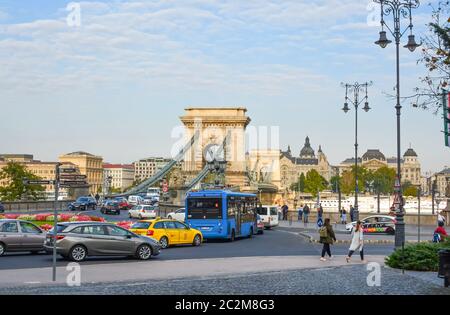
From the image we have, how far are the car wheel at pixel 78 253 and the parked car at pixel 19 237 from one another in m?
3.33

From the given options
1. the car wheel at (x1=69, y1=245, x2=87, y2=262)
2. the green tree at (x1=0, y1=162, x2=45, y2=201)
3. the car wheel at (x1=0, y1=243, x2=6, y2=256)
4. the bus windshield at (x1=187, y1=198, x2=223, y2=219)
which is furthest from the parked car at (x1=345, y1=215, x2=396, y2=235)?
the green tree at (x1=0, y1=162, x2=45, y2=201)

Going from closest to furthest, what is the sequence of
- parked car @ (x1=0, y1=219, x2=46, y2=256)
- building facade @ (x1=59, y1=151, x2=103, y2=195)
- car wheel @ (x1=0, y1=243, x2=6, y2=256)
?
car wheel @ (x1=0, y1=243, x2=6, y2=256), parked car @ (x1=0, y1=219, x2=46, y2=256), building facade @ (x1=59, y1=151, x2=103, y2=195)

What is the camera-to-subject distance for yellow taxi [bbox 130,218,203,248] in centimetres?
2781

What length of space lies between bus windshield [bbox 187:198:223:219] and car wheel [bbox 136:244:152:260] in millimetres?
10081

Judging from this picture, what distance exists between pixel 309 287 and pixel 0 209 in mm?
44414

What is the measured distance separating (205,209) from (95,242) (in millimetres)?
11445

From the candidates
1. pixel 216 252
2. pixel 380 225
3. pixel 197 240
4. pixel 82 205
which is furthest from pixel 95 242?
pixel 82 205

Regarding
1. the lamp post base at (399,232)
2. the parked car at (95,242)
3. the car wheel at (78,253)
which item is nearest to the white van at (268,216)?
the lamp post base at (399,232)

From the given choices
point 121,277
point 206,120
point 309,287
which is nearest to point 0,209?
point 121,277

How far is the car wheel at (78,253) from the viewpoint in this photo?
69.9 feet

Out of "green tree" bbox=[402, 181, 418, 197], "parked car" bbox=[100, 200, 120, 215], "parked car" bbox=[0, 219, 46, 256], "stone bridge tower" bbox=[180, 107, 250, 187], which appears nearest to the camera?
"parked car" bbox=[0, 219, 46, 256]

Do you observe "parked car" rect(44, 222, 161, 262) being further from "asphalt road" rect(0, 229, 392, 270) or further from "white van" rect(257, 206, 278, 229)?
"white van" rect(257, 206, 278, 229)

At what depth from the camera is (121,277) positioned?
670 inches
